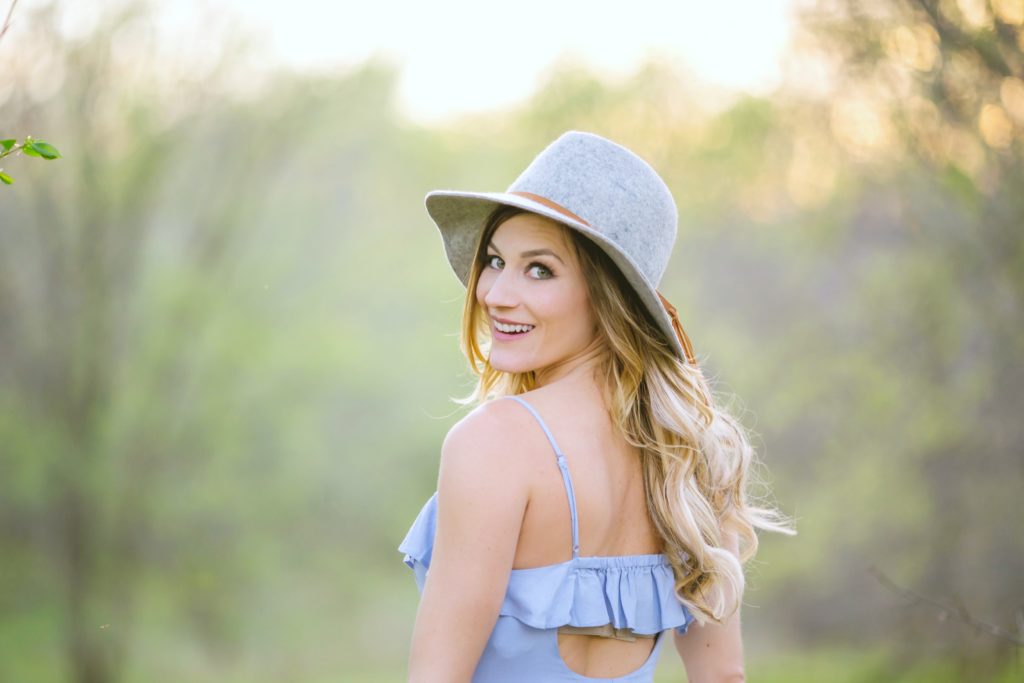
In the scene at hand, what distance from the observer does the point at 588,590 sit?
186 centimetres

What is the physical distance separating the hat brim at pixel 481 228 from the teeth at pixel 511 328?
7.7 inches

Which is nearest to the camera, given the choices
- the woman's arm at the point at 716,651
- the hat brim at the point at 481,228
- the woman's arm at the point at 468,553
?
the woman's arm at the point at 468,553

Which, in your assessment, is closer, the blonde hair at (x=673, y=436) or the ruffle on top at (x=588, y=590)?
the ruffle on top at (x=588, y=590)

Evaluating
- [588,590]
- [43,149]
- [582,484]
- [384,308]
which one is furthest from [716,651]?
[384,308]

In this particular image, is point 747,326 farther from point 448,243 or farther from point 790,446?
point 448,243

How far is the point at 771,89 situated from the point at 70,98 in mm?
7270

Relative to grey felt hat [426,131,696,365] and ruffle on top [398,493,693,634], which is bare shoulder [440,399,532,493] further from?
grey felt hat [426,131,696,365]

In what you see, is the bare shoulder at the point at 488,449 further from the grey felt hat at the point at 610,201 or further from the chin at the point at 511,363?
the grey felt hat at the point at 610,201

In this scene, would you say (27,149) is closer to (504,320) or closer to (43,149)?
(43,149)

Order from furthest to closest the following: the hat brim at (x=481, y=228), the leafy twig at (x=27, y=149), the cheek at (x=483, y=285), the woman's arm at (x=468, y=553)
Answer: the cheek at (x=483, y=285) < the hat brim at (x=481, y=228) < the woman's arm at (x=468, y=553) < the leafy twig at (x=27, y=149)

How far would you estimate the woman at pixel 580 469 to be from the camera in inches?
68.9

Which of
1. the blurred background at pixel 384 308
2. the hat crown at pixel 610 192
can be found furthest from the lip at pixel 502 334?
the blurred background at pixel 384 308

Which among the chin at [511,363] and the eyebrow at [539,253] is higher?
the eyebrow at [539,253]

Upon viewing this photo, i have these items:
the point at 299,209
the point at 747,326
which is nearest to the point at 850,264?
the point at 747,326
